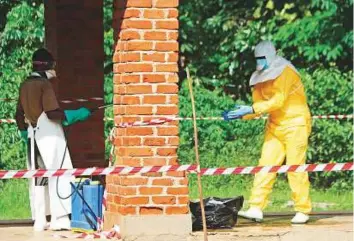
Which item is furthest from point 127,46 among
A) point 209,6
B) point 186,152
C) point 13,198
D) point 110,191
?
point 209,6

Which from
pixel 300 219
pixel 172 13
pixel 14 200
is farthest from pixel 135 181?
pixel 14 200

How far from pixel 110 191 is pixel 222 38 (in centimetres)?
1251

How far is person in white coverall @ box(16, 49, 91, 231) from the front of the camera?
14.3m

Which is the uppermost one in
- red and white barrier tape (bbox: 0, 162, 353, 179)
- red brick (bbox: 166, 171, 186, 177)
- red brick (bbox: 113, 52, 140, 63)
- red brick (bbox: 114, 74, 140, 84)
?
red brick (bbox: 113, 52, 140, 63)

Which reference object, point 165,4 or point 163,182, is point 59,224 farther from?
point 165,4

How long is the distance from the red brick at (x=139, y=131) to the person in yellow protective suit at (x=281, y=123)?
133 centimetres

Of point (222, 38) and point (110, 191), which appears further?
point (222, 38)

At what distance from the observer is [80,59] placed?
52.9ft

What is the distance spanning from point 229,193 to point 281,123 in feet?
22.6

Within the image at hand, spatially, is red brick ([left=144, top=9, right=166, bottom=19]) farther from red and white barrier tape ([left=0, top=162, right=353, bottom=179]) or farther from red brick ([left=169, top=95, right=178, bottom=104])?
red and white barrier tape ([left=0, top=162, right=353, bottom=179])

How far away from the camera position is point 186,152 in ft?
75.8

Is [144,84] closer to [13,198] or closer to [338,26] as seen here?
[13,198]

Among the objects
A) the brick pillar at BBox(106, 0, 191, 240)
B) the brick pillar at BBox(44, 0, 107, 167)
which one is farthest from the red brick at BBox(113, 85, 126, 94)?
the brick pillar at BBox(44, 0, 107, 167)

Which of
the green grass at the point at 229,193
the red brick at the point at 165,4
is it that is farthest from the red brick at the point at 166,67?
the green grass at the point at 229,193
